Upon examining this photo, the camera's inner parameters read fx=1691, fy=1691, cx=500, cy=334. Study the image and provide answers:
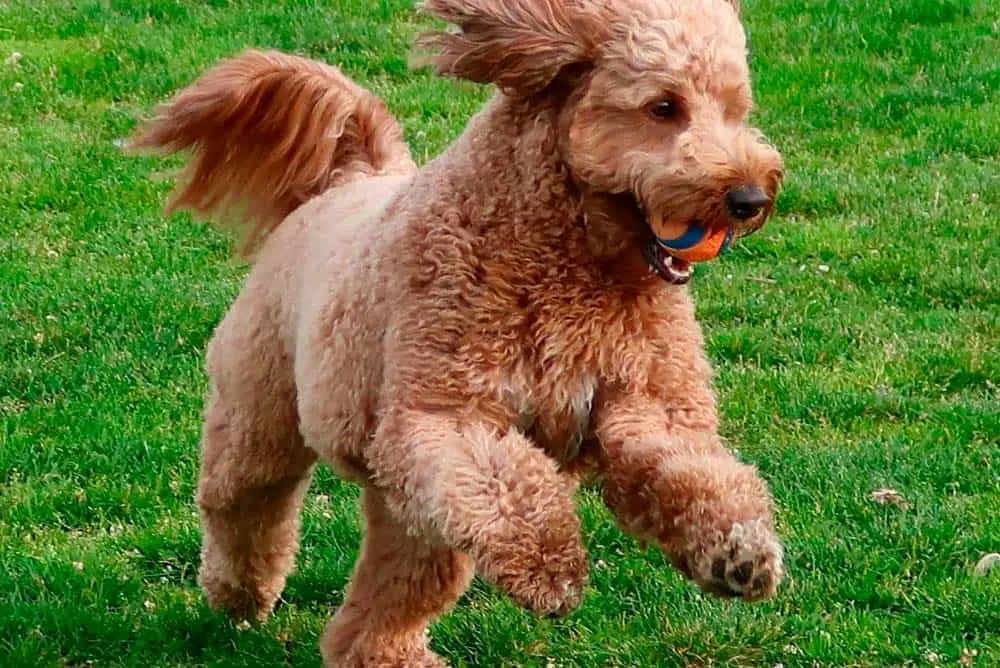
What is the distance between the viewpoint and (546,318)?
4.03 meters

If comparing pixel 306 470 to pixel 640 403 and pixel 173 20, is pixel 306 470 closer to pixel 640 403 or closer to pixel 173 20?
pixel 640 403

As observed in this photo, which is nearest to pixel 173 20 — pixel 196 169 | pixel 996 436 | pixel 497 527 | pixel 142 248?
pixel 142 248

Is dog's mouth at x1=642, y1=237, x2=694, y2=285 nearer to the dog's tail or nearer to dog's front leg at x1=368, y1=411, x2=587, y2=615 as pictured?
dog's front leg at x1=368, y1=411, x2=587, y2=615

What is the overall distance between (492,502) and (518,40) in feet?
3.65

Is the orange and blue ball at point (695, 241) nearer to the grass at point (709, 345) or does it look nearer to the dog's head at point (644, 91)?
the dog's head at point (644, 91)

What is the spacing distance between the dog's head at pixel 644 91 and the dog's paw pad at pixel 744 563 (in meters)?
0.68

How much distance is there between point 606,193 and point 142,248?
5.15 metres

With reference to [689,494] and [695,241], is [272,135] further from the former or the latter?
[689,494]

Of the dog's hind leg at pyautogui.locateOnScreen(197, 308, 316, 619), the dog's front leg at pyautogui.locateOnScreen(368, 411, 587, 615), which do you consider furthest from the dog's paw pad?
the dog's hind leg at pyautogui.locateOnScreen(197, 308, 316, 619)

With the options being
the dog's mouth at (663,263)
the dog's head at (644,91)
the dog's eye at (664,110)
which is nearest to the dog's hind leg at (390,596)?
the dog's mouth at (663,263)

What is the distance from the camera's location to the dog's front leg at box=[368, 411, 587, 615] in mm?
3576

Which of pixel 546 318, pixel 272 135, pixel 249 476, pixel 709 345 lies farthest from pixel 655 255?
pixel 709 345

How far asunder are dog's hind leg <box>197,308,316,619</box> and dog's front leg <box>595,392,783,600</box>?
1334 millimetres

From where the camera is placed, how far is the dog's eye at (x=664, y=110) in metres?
3.86
